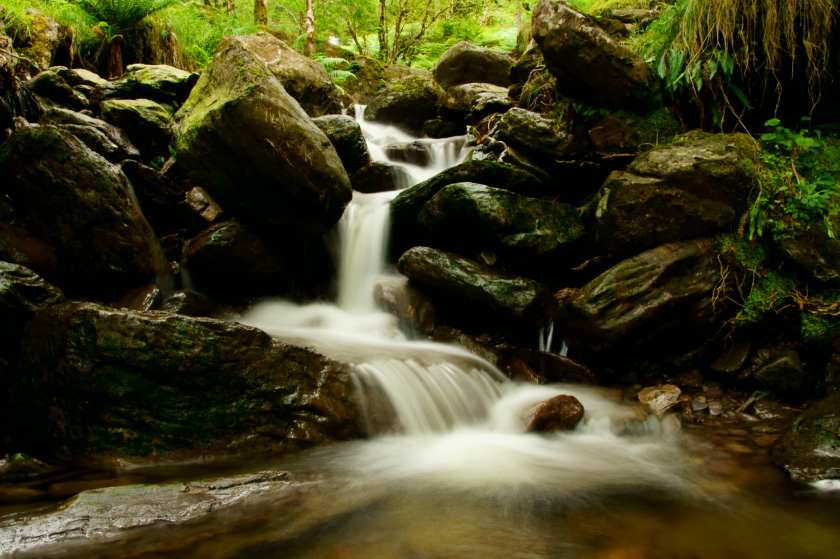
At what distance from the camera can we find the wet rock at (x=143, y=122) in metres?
7.05

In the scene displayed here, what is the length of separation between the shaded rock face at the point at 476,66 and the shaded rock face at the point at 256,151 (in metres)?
8.29

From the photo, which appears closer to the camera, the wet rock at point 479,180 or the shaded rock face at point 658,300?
the shaded rock face at point 658,300

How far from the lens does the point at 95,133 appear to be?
20.9 feet

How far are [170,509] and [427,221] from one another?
14.6ft

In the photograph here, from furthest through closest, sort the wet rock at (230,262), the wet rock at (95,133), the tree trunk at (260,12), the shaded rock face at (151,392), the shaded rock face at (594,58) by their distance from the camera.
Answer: the tree trunk at (260,12), the wet rock at (95,133), the wet rock at (230,262), the shaded rock face at (594,58), the shaded rock face at (151,392)

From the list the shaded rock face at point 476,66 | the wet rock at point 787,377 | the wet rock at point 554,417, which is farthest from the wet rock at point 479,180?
the shaded rock face at point 476,66

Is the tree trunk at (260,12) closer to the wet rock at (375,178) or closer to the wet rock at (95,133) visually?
the wet rock at (95,133)

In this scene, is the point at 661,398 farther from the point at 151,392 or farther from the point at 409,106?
the point at 409,106

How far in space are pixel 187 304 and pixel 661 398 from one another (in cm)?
521

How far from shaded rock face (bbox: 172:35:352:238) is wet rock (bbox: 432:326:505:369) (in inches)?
84.6

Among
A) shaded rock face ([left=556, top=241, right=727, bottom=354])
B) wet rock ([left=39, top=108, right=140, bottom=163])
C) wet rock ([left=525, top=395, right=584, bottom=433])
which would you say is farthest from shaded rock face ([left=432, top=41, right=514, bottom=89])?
wet rock ([left=525, top=395, right=584, bottom=433])

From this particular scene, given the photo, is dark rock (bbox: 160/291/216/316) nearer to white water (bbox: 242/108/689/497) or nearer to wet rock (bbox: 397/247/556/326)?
white water (bbox: 242/108/689/497)

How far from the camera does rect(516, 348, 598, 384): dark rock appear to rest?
505 centimetres

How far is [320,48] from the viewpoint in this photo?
15.9m
